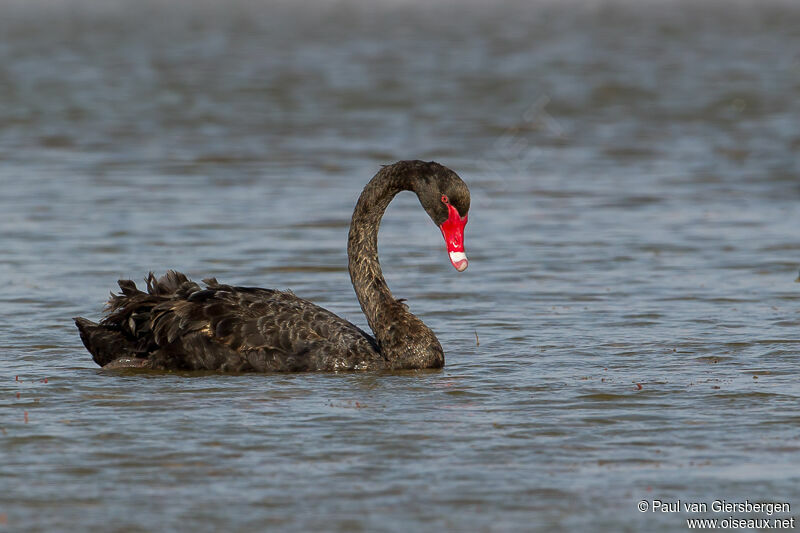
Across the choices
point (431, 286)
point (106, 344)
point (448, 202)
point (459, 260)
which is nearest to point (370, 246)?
point (448, 202)

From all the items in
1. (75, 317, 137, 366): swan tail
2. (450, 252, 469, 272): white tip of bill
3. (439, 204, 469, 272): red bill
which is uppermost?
(439, 204, 469, 272): red bill

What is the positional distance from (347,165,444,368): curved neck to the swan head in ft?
0.75

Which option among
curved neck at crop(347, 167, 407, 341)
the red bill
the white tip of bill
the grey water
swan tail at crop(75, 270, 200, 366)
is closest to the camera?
the grey water

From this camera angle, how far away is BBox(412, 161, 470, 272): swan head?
8.97 meters

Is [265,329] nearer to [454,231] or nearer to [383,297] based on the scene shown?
[383,297]

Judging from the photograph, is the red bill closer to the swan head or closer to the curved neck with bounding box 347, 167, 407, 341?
the swan head

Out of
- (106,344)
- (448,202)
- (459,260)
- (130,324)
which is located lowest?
(106,344)

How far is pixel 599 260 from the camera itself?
12.9 m

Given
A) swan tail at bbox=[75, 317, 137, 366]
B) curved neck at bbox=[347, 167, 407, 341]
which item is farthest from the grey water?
curved neck at bbox=[347, 167, 407, 341]

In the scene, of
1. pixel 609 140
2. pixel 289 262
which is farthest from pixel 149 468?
pixel 609 140

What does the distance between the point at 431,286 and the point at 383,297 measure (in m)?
2.78

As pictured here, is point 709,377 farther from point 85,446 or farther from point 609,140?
point 609,140

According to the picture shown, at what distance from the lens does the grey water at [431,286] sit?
21.5 ft

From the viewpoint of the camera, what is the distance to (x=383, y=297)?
9.35 metres
